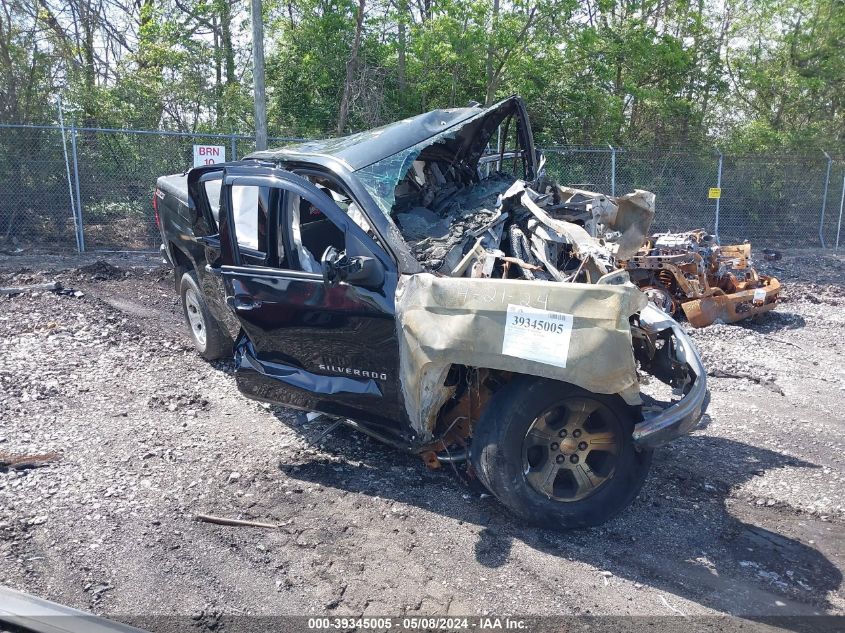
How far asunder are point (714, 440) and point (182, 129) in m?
14.3

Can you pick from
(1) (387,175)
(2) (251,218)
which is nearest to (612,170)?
(1) (387,175)

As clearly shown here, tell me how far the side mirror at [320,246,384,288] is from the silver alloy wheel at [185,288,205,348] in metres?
3.05

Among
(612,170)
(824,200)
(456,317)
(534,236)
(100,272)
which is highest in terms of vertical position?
(612,170)

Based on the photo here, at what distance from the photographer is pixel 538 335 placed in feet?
11.7

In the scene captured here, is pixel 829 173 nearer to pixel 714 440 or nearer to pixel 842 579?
pixel 714 440

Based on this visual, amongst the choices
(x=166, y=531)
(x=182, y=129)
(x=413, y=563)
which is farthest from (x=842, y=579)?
(x=182, y=129)

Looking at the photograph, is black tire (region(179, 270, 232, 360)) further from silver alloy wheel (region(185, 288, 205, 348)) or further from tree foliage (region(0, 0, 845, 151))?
tree foliage (region(0, 0, 845, 151))

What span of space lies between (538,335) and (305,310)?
1611 millimetres

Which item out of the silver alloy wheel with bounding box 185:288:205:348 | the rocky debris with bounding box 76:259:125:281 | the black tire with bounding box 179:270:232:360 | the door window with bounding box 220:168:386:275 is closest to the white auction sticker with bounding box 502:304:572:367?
the door window with bounding box 220:168:386:275

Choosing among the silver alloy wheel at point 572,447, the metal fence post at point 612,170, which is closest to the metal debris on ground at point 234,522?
the silver alloy wheel at point 572,447

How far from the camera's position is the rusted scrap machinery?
8.27 m

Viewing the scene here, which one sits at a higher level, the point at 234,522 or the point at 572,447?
the point at 572,447

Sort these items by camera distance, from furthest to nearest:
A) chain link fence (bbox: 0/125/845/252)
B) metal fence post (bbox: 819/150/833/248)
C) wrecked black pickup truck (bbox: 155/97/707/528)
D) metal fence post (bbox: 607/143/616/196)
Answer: metal fence post (bbox: 819/150/833/248) < metal fence post (bbox: 607/143/616/196) < chain link fence (bbox: 0/125/845/252) < wrecked black pickup truck (bbox: 155/97/707/528)

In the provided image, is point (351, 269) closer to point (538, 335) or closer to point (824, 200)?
point (538, 335)
